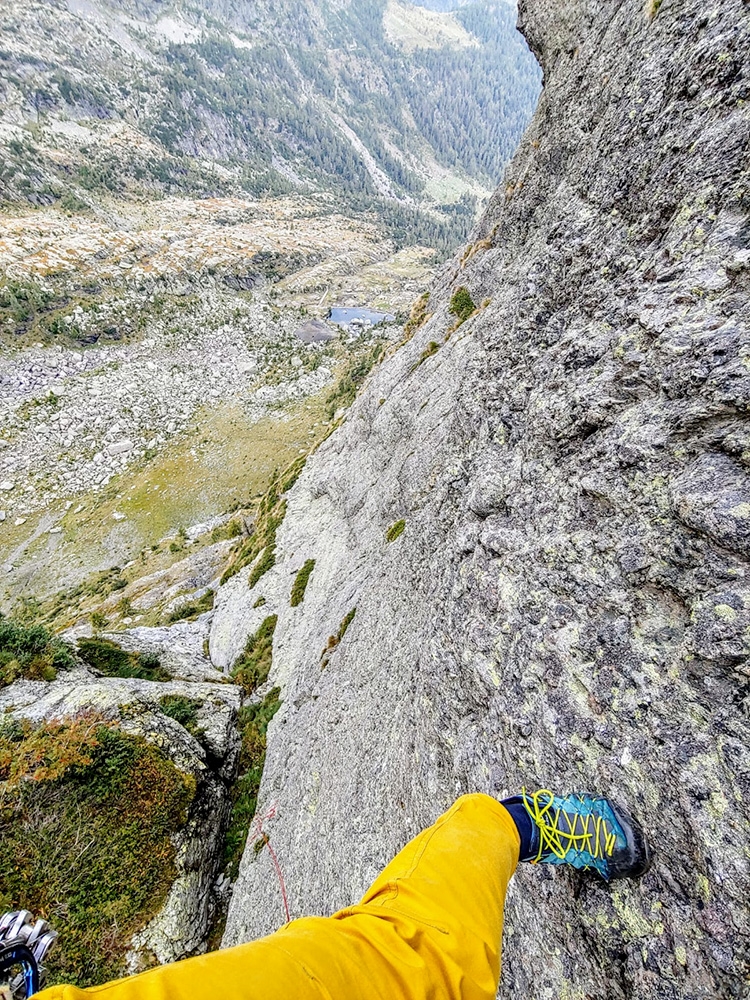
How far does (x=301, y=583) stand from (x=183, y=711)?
31.3 ft

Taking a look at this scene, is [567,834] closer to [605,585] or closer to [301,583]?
[605,585]

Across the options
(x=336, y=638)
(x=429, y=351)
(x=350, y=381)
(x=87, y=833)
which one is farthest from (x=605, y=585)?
(x=350, y=381)

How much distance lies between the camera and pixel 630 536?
6832mm

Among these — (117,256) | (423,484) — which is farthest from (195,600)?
(117,256)

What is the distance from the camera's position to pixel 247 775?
20.2 meters

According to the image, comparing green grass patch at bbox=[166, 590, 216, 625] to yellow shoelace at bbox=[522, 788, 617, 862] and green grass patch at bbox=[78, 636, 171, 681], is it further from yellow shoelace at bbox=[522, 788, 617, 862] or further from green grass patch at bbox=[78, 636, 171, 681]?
yellow shoelace at bbox=[522, 788, 617, 862]

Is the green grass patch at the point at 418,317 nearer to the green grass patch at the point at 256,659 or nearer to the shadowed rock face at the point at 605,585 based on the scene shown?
the shadowed rock face at the point at 605,585

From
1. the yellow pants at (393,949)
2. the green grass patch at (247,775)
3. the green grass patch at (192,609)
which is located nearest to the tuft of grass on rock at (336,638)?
the green grass patch at (247,775)

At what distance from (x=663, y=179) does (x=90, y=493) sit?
81046mm

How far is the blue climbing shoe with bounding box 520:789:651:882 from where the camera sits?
515 cm

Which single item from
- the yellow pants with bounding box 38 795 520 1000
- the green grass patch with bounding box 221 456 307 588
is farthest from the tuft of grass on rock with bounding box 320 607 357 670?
the green grass patch with bounding box 221 456 307 588

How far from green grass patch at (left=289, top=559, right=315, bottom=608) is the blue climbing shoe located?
22884 millimetres

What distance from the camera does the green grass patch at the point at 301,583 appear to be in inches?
1090

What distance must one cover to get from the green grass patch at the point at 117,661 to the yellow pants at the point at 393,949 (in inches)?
991
